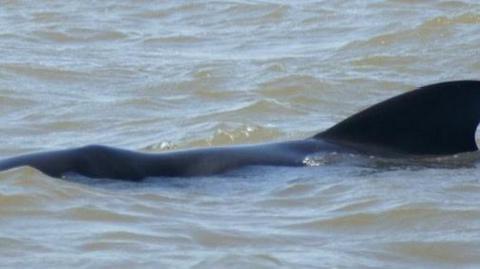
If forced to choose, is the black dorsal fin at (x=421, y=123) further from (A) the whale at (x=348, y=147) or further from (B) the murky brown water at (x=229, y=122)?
(B) the murky brown water at (x=229, y=122)

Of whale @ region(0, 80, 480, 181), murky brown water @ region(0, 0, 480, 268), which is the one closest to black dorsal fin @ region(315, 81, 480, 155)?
whale @ region(0, 80, 480, 181)

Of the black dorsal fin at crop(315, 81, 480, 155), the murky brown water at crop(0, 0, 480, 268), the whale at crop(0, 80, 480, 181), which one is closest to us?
the murky brown water at crop(0, 0, 480, 268)

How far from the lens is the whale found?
9344 mm

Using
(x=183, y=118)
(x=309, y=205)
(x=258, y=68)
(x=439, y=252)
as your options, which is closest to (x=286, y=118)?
(x=183, y=118)

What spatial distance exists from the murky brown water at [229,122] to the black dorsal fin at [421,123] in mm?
113

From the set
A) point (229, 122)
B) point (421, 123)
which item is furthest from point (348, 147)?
point (229, 122)

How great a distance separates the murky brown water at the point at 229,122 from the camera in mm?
8148

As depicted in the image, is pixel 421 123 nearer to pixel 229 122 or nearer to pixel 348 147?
pixel 348 147

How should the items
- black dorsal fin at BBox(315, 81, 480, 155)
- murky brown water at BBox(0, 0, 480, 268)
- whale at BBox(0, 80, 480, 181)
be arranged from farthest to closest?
black dorsal fin at BBox(315, 81, 480, 155) < whale at BBox(0, 80, 480, 181) < murky brown water at BBox(0, 0, 480, 268)

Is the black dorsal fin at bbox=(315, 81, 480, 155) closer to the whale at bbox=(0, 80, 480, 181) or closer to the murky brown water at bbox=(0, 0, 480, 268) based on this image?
the whale at bbox=(0, 80, 480, 181)

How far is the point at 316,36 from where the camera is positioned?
17156mm

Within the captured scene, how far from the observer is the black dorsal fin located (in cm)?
974

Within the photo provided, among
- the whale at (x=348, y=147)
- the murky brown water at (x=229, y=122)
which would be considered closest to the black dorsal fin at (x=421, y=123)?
the whale at (x=348, y=147)

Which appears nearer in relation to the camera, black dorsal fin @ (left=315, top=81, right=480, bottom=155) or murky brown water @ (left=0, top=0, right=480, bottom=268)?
murky brown water @ (left=0, top=0, right=480, bottom=268)
